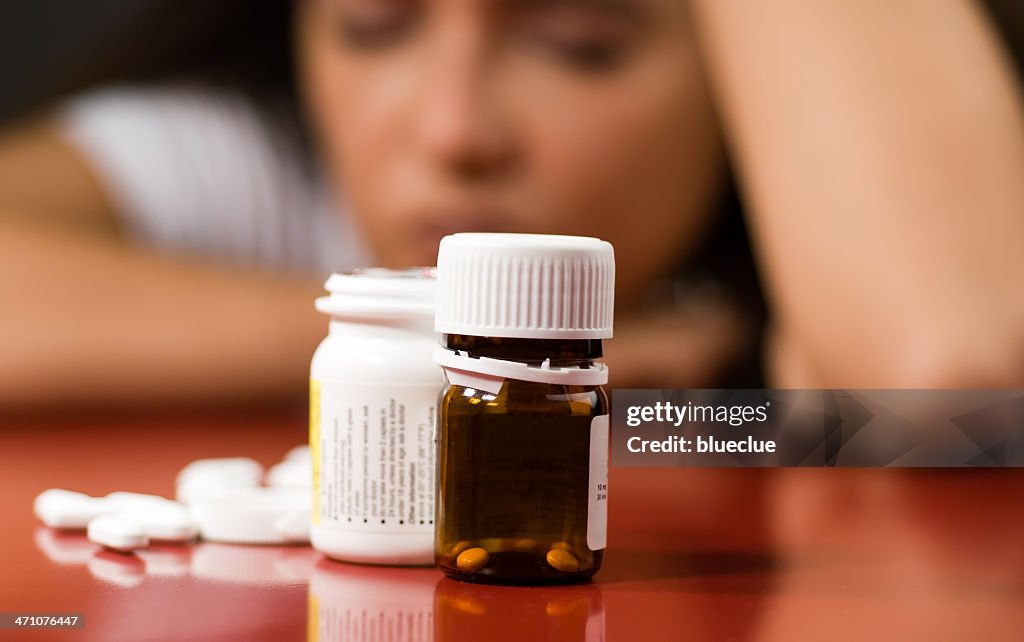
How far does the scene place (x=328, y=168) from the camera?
1.23m

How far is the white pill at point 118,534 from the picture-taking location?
Answer: 434 mm

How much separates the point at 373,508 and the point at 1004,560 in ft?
0.84

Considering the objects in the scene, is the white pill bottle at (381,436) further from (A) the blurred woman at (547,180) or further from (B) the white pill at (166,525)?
(A) the blurred woman at (547,180)

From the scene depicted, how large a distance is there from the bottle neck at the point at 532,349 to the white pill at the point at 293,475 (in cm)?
15

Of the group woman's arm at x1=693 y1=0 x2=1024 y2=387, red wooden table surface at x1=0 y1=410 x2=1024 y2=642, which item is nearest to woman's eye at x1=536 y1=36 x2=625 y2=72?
woman's arm at x1=693 y1=0 x2=1024 y2=387

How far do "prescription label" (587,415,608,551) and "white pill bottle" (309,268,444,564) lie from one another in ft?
0.19

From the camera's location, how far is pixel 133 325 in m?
0.86

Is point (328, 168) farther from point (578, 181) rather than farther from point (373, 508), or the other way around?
point (373, 508)

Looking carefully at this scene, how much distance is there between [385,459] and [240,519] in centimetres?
8

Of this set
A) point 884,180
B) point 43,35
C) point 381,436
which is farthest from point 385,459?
point 43,35

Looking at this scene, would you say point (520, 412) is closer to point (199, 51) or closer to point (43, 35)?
point (199, 51)

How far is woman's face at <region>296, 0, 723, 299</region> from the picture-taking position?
84 centimetres

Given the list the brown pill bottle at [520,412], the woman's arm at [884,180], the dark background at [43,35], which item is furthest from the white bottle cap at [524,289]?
the dark background at [43,35]

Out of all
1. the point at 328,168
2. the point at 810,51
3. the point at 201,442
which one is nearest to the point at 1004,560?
the point at 810,51
